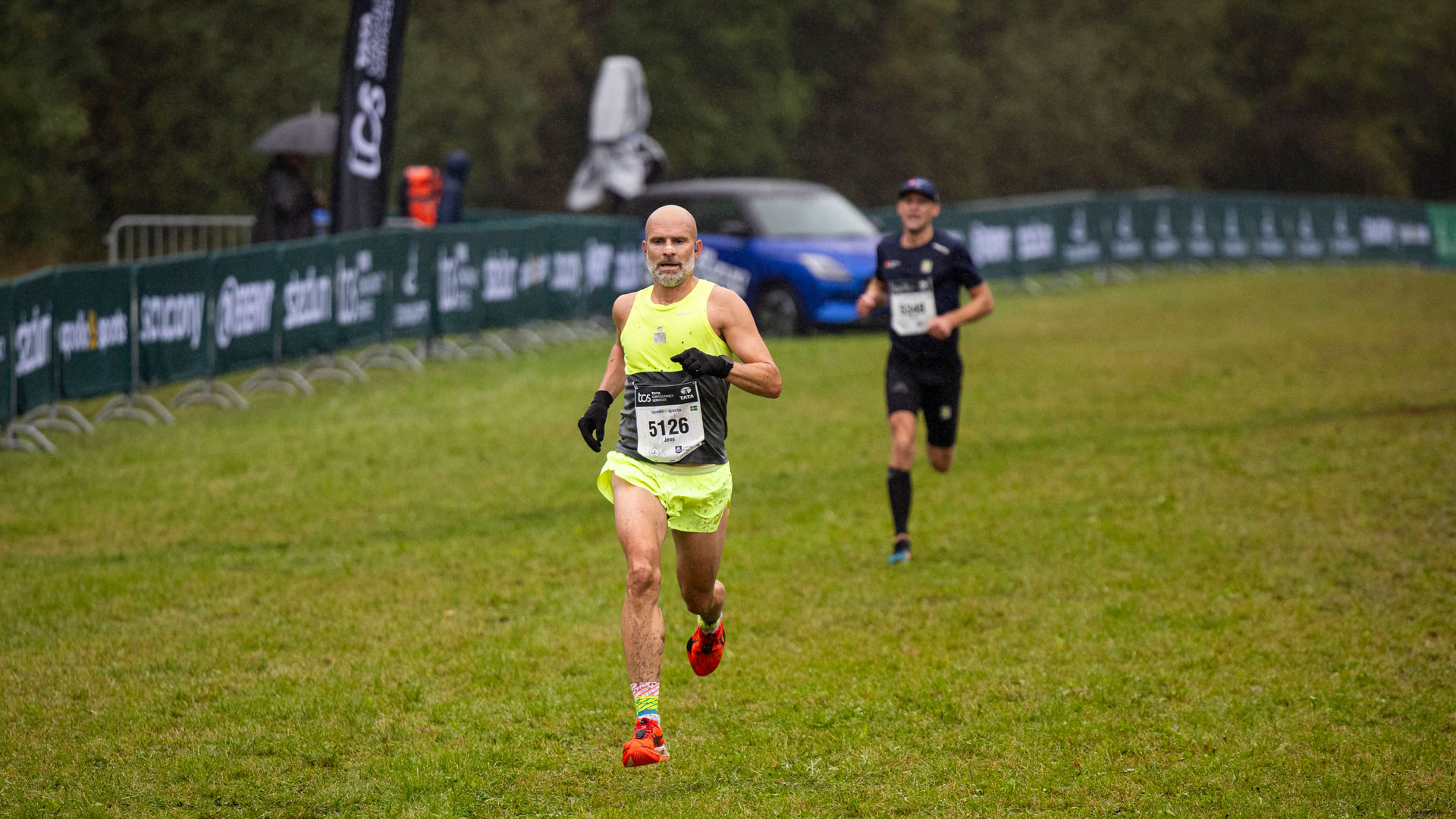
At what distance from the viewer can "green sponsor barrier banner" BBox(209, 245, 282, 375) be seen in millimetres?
13859

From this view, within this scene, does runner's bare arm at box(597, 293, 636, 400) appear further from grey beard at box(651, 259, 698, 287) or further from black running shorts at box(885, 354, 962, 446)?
black running shorts at box(885, 354, 962, 446)

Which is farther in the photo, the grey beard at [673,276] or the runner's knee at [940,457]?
the runner's knee at [940,457]

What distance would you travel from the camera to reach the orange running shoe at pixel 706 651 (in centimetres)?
633

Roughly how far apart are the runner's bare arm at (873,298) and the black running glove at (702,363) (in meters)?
3.79

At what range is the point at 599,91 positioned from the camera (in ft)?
89.5

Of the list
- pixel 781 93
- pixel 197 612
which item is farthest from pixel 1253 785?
pixel 781 93

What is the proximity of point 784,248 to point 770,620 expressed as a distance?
39.6 ft

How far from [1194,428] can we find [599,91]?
16540 millimetres

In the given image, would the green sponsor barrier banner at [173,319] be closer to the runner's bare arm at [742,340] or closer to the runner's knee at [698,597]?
the runner's knee at [698,597]

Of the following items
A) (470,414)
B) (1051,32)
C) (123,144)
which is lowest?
(470,414)

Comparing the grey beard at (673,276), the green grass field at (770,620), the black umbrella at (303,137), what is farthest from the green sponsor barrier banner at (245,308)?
the grey beard at (673,276)

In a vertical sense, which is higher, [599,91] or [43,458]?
[599,91]

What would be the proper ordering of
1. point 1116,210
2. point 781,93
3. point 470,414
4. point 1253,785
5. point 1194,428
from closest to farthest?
point 1253,785
point 1194,428
point 470,414
point 1116,210
point 781,93

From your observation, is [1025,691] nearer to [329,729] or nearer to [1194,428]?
[329,729]
